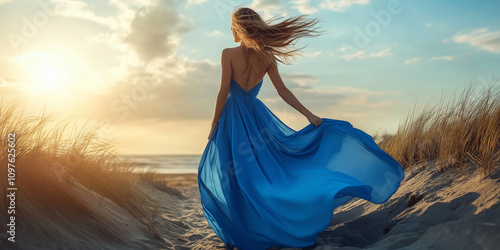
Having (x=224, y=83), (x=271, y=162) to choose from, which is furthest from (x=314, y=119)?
(x=224, y=83)

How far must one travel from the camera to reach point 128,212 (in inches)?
180

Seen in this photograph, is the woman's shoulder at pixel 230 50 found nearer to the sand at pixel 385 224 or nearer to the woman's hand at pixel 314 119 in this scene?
the woman's hand at pixel 314 119

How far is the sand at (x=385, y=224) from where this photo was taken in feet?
9.10

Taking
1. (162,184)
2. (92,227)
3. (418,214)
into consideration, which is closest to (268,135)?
(418,214)

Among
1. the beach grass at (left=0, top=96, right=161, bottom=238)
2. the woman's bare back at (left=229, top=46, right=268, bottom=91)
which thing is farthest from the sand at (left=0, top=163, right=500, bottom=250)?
the woman's bare back at (left=229, top=46, right=268, bottom=91)

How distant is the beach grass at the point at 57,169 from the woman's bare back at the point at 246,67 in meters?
1.95

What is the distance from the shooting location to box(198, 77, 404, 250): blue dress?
10.6ft

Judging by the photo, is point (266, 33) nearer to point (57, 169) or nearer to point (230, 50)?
point (230, 50)

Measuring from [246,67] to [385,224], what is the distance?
1.97 metres

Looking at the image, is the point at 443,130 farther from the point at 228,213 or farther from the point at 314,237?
the point at 228,213

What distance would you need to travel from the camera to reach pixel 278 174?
352 centimetres

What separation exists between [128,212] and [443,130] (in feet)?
12.5

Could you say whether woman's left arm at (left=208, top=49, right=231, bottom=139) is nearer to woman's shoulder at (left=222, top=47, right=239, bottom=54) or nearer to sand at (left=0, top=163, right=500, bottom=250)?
woman's shoulder at (left=222, top=47, right=239, bottom=54)

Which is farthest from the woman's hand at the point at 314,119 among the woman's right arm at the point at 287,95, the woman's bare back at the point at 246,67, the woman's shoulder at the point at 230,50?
the woman's shoulder at the point at 230,50
